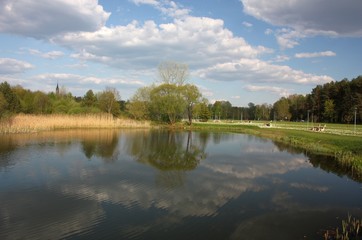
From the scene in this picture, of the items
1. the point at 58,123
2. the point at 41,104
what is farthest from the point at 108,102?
the point at 58,123

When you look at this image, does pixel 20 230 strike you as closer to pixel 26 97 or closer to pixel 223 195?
pixel 223 195

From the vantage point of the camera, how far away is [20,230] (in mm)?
7758

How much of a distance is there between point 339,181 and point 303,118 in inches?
3209

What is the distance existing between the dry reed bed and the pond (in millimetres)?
13050

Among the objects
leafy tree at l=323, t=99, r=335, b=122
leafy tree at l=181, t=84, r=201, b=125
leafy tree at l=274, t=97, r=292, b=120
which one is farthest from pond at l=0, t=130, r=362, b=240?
leafy tree at l=274, t=97, r=292, b=120

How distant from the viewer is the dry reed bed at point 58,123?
31328mm

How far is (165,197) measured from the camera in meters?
11.0

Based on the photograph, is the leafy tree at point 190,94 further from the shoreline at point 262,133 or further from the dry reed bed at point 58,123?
the dry reed bed at point 58,123

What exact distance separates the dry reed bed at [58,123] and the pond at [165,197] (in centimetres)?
1305

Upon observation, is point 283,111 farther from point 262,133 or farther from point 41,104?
point 41,104

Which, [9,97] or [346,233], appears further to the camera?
[9,97]

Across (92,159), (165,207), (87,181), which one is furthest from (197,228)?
(92,159)

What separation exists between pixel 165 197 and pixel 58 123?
31.3m

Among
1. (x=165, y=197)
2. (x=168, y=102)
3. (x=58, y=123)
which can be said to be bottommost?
(x=165, y=197)
